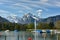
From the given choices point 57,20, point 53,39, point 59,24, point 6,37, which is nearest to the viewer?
point 6,37

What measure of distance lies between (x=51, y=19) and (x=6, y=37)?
82.1ft

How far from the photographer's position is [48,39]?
7.09 m

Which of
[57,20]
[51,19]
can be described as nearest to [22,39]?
[57,20]

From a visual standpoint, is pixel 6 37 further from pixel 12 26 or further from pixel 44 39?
pixel 12 26

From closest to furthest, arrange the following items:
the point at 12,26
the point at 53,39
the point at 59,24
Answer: the point at 53,39
the point at 12,26
the point at 59,24

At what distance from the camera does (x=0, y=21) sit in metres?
27.8

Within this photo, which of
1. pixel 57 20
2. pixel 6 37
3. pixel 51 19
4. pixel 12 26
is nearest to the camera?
pixel 6 37

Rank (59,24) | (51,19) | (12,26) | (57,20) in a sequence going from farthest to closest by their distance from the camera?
(51,19) < (57,20) < (59,24) < (12,26)

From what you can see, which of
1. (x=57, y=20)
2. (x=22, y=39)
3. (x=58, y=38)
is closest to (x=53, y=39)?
(x=58, y=38)

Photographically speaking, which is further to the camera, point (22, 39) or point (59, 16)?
point (59, 16)

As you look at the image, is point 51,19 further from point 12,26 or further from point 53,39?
point 53,39

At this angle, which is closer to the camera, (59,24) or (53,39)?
(53,39)

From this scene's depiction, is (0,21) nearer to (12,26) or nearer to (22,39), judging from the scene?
(12,26)

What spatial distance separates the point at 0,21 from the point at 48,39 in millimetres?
21216
